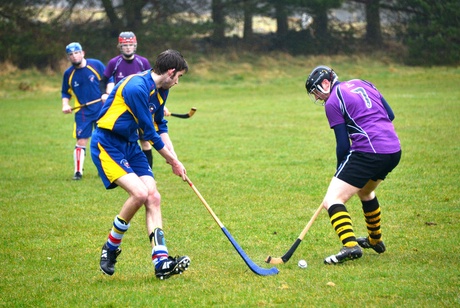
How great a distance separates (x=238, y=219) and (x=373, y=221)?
7.18 ft

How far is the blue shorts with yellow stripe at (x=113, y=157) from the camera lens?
20.9 ft

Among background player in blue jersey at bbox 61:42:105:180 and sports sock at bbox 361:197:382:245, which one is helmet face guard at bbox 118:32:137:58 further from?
sports sock at bbox 361:197:382:245

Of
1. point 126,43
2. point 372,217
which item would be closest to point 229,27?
point 126,43

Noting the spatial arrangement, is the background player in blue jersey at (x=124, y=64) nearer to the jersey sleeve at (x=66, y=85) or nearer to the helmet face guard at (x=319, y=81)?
the jersey sleeve at (x=66, y=85)

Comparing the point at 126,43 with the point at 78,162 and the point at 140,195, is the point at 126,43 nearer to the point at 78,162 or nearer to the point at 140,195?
the point at 78,162

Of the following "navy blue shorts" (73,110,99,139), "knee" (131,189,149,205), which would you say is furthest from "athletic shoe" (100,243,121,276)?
"navy blue shorts" (73,110,99,139)

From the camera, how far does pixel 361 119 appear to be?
6578 mm

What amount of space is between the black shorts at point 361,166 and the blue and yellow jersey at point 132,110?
1608 mm

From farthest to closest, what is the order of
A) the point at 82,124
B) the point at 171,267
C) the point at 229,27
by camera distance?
the point at 229,27 < the point at 82,124 < the point at 171,267

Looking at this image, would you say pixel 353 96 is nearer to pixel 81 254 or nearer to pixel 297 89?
pixel 81 254

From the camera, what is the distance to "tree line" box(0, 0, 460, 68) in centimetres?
3192

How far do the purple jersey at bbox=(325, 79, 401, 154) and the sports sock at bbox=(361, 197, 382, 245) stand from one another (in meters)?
0.68

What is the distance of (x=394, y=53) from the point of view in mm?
34750

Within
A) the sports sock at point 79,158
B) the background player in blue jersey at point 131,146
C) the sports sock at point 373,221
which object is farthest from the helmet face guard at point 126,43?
the sports sock at point 373,221
